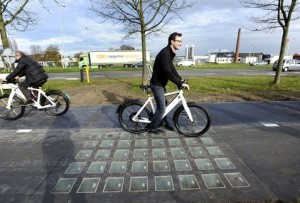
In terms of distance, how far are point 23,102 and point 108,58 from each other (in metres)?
41.4

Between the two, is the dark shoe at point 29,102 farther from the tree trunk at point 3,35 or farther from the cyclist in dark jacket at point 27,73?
the tree trunk at point 3,35

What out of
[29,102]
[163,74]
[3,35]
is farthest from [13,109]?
[3,35]

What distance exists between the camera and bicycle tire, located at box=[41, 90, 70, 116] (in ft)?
20.4

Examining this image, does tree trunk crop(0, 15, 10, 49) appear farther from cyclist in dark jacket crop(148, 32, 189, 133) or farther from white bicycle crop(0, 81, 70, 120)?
cyclist in dark jacket crop(148, 32, 189, 133)

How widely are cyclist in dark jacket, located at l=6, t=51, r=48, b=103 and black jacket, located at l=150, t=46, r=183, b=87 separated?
3.44 meters

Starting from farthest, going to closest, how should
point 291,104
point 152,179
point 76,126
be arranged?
point 291,104 → point 76,126 → point 152,179

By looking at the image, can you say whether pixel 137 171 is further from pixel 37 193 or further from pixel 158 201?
pixel 37 193

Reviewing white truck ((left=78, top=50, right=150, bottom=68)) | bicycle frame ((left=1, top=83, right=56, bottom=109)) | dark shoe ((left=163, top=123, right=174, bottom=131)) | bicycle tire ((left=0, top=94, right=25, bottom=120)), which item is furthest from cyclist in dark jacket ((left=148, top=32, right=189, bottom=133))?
white truck ((left=78, top=50, right=150, bottom=68))

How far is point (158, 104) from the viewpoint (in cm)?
443

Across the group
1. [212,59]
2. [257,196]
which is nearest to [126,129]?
[257,196]

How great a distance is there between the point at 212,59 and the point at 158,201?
3596 inches

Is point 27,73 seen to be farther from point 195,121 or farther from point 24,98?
point 195,121

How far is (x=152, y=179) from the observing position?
3.08 meters

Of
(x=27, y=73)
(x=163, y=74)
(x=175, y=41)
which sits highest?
(x=175, y=41)
